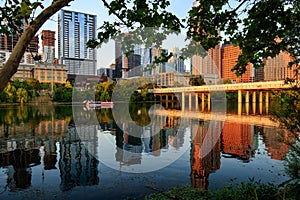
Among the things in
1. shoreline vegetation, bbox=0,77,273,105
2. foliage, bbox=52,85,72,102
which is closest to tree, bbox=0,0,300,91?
shoreline vegetation, bbox=0,77,273,105

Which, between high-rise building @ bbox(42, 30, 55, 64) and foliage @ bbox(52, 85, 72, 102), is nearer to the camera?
high-rise building @ bbox(42, 30, 55, 64)

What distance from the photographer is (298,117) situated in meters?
3.95

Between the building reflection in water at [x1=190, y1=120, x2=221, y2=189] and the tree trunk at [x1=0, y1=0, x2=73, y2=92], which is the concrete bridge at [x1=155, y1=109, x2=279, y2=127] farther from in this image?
the tree trunk at [x1=0, y1=0, x2=73, y2=92]

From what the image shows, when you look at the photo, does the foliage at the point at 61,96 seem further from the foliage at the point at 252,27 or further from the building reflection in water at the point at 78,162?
the foliage at the point at 252,27

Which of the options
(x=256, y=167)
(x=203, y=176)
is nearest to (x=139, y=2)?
(x=203, y=176)

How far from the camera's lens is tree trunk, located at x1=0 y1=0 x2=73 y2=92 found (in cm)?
283

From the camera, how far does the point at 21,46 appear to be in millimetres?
2896

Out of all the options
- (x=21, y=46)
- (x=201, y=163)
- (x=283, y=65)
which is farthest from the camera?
(x=201, y=163)

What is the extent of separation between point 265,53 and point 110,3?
2987 mm

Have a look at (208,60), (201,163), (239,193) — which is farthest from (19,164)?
(239,193)

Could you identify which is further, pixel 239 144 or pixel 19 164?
pixel 239 144

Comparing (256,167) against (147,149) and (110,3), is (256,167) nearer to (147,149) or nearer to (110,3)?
(147,149)

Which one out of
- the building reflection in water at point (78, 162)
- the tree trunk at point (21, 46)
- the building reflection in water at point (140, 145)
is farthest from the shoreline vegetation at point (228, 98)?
the building reflection in water at point (140, 145)

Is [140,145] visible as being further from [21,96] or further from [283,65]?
[21,96]
